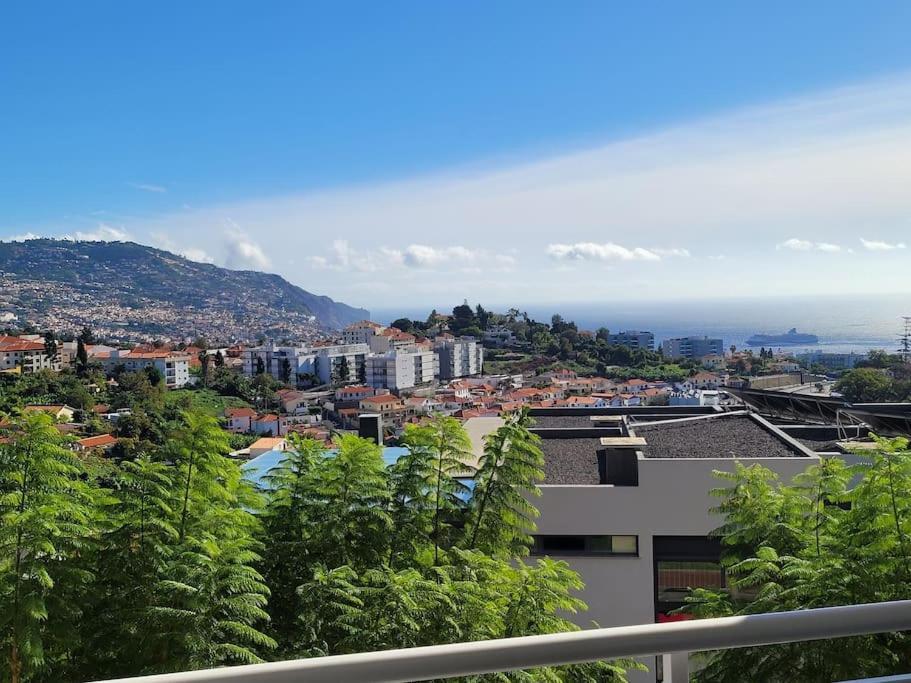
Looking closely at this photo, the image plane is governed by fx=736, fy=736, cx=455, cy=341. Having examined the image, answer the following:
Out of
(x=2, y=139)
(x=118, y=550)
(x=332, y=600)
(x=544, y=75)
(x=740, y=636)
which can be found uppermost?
(x=2, y=139)

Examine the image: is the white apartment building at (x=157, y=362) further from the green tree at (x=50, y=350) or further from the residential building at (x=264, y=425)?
the residential building at (x=264, y=425)

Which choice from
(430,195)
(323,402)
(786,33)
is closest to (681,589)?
(786,33)

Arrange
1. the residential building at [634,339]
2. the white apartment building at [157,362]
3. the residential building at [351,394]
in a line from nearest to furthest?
the white apartment building at [157,362]
the residential building at [351,394]
the residential building at [634,339]

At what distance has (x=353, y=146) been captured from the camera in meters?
42.5

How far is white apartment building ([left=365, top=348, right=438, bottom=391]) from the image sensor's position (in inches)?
3022

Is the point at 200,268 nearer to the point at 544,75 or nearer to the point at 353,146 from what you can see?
the point at 353,146

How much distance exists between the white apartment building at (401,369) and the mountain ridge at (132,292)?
807 inches

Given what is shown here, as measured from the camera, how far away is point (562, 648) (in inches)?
45.1

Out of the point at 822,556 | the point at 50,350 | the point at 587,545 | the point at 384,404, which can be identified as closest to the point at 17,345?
the point at 50,350

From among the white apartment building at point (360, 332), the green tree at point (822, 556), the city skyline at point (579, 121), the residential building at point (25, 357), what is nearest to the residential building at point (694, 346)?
the city skyline at point (579, 121)

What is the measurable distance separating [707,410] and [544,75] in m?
8.70

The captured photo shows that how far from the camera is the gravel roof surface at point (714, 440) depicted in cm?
909

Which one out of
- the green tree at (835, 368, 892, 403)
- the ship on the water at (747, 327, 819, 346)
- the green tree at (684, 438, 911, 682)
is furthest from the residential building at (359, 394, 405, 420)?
the ship on the water at (747, 327, 819, 346)

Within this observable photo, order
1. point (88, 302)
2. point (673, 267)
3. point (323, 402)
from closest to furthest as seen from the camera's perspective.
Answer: point (323, 402), point (88, 302), point (673, 267)
